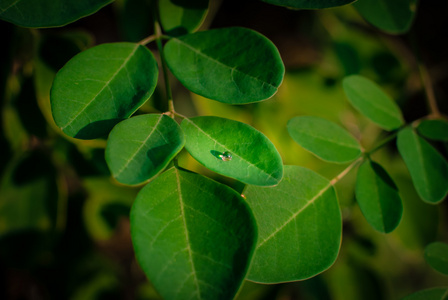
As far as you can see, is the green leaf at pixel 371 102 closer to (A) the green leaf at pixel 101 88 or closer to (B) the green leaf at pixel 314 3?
(B) the green leaf at pixel 314 3

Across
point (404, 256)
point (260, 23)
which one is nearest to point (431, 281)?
point (404, 256)

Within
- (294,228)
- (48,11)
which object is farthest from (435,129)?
(48,11)

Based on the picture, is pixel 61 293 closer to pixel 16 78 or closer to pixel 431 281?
pixel 16 78

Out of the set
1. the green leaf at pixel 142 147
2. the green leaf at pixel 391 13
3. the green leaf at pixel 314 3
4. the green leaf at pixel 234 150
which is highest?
the green leaf at pixel 314 3

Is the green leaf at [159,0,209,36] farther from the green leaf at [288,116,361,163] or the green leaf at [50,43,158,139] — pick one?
the green leaf at [288,116,361,163]

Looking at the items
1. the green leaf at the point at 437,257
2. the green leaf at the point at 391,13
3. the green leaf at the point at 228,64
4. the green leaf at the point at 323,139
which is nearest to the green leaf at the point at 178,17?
the green leaf at the point at 228,64
